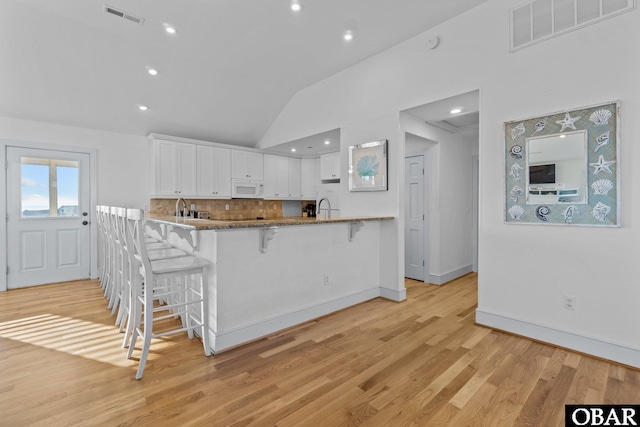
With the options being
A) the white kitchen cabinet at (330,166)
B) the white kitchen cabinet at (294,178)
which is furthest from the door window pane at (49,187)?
the white kitchen cabinet at (330,166)

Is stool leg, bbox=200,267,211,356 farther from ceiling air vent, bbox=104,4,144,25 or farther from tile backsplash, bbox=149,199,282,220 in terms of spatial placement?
tile backsplash, bbox=149,199,282,220

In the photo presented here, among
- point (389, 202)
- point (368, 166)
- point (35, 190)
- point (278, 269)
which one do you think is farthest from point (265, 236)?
point (35, 190)

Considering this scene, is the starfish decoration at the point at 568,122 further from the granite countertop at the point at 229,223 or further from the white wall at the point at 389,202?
the granite countertop at the point at 229,223

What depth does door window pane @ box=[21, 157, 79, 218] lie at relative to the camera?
14.9ft

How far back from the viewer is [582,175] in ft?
8.02

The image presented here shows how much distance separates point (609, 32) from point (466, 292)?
3.10m

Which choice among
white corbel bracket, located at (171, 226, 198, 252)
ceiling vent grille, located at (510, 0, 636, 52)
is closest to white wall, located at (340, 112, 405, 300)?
ceiling vent grille, located at (510, 0, 636, 52)

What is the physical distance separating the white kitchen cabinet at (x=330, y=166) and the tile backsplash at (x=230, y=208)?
4.49ft

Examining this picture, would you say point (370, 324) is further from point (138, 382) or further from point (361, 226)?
point (138, 382)

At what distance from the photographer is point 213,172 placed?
5695 mm

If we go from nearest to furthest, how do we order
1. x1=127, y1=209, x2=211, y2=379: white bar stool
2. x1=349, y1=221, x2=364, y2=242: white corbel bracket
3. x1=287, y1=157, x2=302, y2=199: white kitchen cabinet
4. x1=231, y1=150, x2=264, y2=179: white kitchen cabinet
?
x1=127, y1=209, x2=211, y2=379: white bar stool, x1=349, y1=221, x2=364, y2=242: white corbel bracket, x1=231, y1=150, x2=264, y2=179: white kitchen cabinet, x1=287, y1=157, x2=302, y2=199: white kitchen cabinet

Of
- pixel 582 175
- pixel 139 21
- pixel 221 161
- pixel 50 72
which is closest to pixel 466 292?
pixel 582 175

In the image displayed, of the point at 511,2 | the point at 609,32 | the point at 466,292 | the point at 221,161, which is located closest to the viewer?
the point at 609,32

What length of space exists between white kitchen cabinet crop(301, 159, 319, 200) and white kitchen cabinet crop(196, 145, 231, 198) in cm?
172
